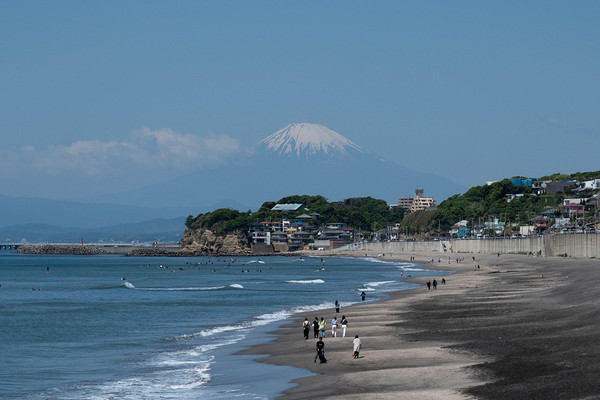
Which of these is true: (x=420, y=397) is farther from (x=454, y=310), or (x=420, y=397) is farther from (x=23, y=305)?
(x=23, y=305)

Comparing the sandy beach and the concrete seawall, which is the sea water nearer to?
the sandy beach

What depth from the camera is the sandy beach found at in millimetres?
22406

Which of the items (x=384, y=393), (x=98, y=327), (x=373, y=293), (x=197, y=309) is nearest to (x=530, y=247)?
(x=373, y=293)

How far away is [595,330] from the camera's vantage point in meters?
29.0

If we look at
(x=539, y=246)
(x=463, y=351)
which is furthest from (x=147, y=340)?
(x=539, y=246)

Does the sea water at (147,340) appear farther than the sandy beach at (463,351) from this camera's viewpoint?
Yes

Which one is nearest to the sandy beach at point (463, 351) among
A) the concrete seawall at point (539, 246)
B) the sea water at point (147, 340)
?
the sea water at point (147, 340)

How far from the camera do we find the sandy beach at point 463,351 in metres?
22.4

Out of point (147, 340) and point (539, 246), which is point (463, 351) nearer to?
point (147, 340)

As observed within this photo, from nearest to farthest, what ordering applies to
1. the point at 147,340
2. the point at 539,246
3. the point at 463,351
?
the point at 463,351
the point at 147,340
the point at 539,246

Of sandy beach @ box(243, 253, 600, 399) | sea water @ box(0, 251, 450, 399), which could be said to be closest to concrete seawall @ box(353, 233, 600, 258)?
sea water @ box(0, 251, 450, 399)

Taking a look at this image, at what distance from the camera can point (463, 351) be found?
29.3 m

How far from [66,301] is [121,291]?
44.4ft

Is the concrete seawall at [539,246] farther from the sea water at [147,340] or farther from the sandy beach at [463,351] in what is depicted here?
the sandy beach at [463,351]
